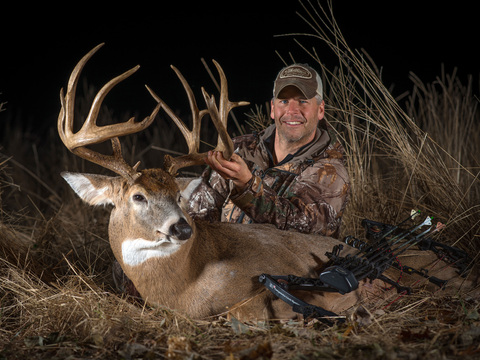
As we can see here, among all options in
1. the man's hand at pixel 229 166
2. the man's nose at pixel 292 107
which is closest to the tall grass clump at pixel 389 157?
the man's nose at pixel 292 107

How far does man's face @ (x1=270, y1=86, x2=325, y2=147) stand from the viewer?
439cm

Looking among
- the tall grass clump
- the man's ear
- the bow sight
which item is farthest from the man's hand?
the tall grass clump

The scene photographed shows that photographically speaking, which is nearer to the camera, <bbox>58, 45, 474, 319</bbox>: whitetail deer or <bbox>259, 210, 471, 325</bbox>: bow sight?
<bbox>259, 210, 471, 325</bbox>: bow sight

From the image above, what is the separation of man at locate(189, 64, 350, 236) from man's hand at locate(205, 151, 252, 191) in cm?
13

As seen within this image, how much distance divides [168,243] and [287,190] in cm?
131

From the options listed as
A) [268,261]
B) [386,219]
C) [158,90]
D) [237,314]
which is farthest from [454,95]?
[158,90]

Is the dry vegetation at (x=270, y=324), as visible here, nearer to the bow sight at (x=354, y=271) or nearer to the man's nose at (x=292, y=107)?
the bow sight at (x=354, y=271)

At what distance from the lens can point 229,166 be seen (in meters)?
3.35

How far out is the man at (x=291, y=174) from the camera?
3846 mm

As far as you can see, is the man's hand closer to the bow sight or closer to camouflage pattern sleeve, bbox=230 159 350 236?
camouflage pattern sleeve, bbox=230 159 350 236

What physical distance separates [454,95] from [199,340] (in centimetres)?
444

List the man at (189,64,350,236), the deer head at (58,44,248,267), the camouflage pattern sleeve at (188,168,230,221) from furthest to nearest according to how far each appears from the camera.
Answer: the camouflage pattern sleeve at (188,168,230,221)
the man at (189,64,350,236)
the deer head at (58,44,248,267)

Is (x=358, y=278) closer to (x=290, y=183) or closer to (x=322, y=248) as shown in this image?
(x=322, y=248)

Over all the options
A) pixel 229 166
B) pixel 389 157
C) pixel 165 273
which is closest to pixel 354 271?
pixel 229 166
